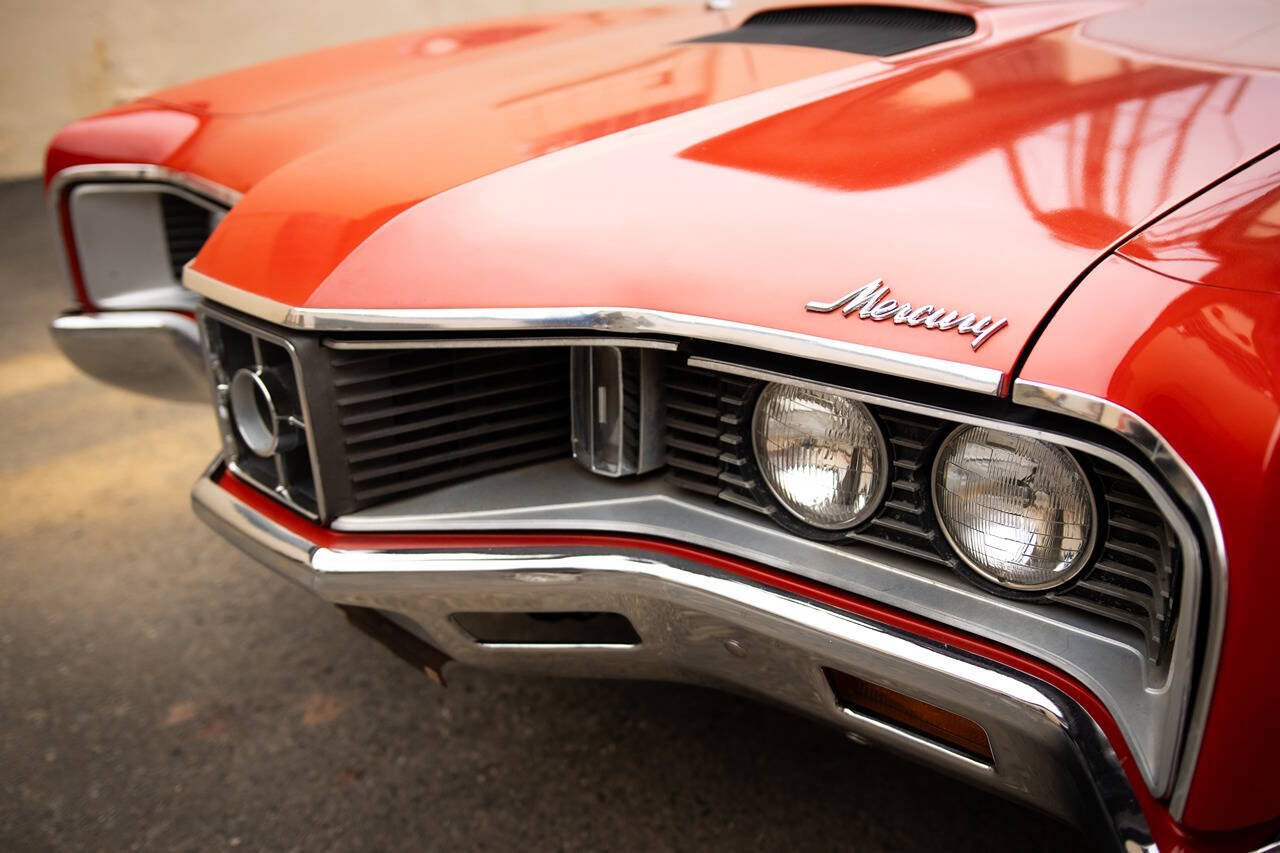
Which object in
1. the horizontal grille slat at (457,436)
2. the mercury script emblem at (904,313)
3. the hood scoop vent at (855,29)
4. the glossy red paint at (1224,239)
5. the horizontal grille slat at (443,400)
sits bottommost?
the horizontal grille slat at (457,436)

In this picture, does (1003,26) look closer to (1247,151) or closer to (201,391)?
(1247,151)

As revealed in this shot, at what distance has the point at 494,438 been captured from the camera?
158 cm

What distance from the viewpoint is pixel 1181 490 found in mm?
942

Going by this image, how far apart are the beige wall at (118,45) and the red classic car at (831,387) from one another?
5353mm

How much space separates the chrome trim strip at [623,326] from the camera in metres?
1.06

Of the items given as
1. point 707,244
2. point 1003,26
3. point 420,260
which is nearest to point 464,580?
point 420,260

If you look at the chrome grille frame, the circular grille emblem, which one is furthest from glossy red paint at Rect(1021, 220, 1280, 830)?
the circular grille emblem

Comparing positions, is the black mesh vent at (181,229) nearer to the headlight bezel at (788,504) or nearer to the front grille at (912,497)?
the front grille at (912,497)

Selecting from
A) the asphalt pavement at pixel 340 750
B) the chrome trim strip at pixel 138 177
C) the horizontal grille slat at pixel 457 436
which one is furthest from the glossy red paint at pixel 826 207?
the asphalt pavement at pixel 340 750

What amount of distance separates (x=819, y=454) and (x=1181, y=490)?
0.42 meters

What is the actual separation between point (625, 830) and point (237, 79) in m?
1.83

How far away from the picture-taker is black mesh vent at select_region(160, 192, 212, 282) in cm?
232

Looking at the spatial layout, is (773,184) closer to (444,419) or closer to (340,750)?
(444,419)

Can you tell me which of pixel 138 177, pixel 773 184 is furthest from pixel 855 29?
pixel 138 177
